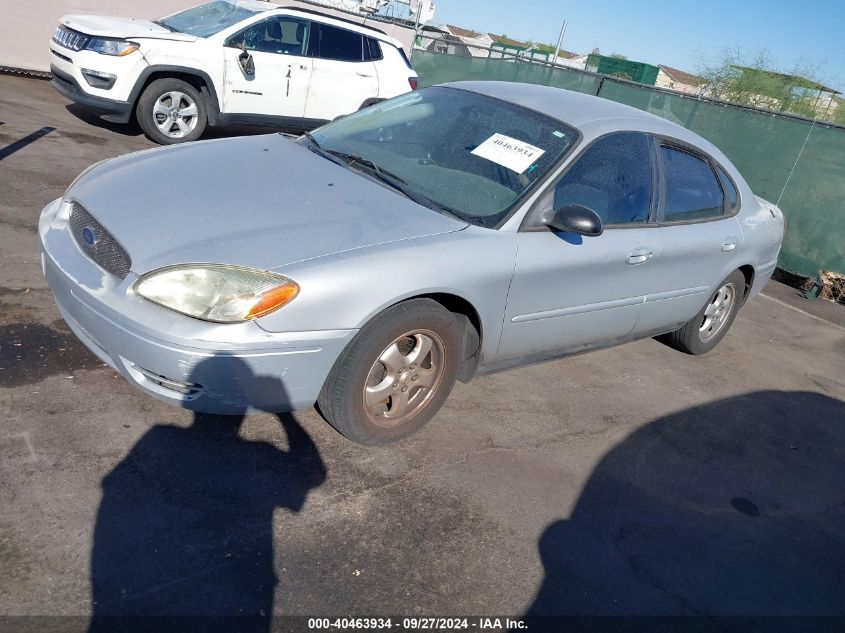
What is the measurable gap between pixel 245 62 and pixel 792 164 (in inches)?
269

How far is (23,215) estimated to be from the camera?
535cm

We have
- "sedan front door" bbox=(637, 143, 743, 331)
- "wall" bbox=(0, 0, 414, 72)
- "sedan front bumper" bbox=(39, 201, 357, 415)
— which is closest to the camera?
"sedan front bumper" bbox=(39, 201, 357, 415)

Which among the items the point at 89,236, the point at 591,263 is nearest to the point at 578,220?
the point at 591,263

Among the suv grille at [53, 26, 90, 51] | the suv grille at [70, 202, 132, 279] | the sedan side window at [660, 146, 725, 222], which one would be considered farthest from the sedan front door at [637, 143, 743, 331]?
the suv grille at [53, 26, 90, 51]

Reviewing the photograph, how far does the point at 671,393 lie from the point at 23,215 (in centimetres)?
478

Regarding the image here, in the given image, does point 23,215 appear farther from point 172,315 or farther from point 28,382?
point 172,315

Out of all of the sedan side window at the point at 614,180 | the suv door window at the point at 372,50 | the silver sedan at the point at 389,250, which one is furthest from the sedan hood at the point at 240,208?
the suv door window at the point at 372,50

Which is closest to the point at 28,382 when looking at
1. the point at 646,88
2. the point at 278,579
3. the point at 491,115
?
the point at 278,579

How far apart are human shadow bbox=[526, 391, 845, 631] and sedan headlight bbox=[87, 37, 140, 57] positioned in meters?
6.68

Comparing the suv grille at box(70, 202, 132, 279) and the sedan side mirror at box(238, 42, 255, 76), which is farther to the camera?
the sedan side mirror at box(238, 42, 255, 76)

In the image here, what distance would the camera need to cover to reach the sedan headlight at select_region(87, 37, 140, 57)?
25.8 ft

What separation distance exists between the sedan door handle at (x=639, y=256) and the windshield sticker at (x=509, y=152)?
815mm

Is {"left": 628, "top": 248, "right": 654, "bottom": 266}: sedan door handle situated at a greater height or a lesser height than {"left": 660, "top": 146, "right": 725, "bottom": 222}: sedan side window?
lesser

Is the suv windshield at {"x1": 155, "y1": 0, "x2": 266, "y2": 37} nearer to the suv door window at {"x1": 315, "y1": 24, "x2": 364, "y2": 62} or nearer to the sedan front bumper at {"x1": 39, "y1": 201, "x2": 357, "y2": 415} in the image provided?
the suv door window at {"x1": 315, "y1": 24, "x2": 364, "y2": 62}
